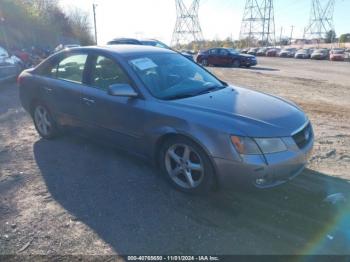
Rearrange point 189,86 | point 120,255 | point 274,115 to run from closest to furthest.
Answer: point 120,255
point 274,115
point 189,86

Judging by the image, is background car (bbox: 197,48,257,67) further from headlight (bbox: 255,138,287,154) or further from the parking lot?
headlight (bbox: 255,138,287,154)

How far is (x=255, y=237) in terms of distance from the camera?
2896mm

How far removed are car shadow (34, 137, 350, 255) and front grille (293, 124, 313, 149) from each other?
1.94 ft

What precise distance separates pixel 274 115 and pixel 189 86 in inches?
46.6

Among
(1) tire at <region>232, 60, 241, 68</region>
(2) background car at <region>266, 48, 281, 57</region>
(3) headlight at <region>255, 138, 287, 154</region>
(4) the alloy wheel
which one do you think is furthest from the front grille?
(2) background car at <region>266, 48, 281, 57</region>

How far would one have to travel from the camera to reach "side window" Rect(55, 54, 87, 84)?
4.53 meters

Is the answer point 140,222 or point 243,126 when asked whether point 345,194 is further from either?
point 140,222

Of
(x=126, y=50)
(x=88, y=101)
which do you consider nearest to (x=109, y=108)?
(x=88, y=101)

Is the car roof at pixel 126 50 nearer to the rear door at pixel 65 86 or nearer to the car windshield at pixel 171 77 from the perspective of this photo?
the car windshield at pixel 171 77

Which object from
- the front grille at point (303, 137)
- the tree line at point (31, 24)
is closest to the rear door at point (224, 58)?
the tree line at point (31, 24)

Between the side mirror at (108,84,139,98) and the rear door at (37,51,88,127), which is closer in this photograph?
the side mirror at (108,84,139,98)

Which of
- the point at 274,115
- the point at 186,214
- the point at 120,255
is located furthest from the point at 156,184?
the point at 274,115

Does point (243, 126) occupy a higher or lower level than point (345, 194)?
higher

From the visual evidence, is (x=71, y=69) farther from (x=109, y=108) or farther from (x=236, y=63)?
(x=236, y=63)
